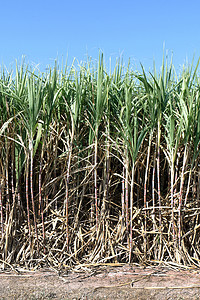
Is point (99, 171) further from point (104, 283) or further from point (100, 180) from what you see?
point (104, 283)

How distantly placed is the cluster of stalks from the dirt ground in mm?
117

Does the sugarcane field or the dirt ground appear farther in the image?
the sugarcane field

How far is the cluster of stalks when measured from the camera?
307cm

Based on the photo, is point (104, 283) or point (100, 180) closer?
point (104, 283)

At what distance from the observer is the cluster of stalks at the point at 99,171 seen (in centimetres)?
307

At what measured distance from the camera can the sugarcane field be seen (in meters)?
3.05

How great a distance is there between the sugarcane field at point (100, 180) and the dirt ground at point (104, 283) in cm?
2

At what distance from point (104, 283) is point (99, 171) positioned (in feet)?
3.10

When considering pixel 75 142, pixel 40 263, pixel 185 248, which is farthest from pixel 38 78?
pixel 185 248

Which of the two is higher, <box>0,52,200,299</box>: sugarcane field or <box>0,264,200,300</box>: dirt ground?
<box>0,52,200,299</box>: sugarcane field

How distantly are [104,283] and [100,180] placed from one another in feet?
2.77

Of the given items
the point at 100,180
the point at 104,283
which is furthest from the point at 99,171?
the point at 104,283

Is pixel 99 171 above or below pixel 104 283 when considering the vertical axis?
above

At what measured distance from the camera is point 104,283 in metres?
2.88
